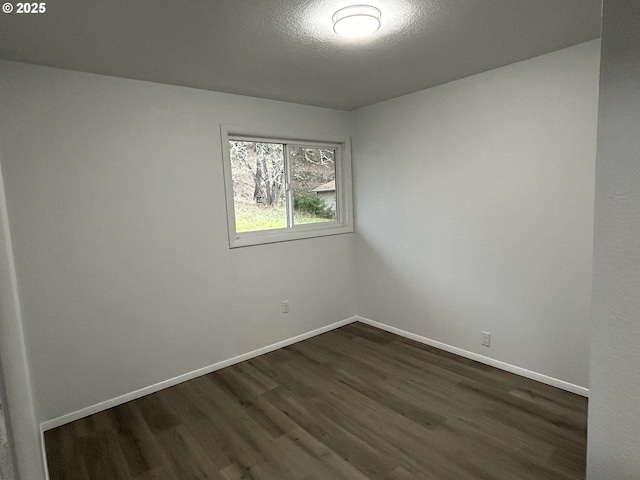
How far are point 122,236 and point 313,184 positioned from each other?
1968 millimetres

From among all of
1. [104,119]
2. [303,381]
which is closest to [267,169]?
[104,119]

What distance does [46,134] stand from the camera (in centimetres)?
233

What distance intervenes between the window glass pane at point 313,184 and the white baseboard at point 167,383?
1214mm

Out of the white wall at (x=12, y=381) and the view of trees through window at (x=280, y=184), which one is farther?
the view of trees through window at (x=280, y=184)

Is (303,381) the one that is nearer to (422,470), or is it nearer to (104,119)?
(422,470)

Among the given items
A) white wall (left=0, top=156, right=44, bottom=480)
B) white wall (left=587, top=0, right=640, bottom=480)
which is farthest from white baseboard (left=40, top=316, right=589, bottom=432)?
white wall (left=0, top=156, right=44, bottom=480)

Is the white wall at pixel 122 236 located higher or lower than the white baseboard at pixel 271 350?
higher

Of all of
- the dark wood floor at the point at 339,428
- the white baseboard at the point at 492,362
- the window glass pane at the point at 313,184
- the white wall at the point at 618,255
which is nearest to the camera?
the white wall at the point at 618,255

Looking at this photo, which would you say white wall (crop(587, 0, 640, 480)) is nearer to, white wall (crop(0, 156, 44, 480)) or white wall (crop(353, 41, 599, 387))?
white wall (crop(0, 156, 44, 480))

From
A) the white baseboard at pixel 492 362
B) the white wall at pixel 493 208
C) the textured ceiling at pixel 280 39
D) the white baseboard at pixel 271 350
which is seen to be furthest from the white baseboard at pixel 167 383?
the textured ceiling at pixel 280 39

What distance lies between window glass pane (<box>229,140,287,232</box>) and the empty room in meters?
0.02

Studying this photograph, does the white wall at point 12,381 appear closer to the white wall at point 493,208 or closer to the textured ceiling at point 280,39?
the textured ceiling at point 280,39

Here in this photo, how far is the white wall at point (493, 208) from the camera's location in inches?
97.0

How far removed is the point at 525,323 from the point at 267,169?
8.63ft
